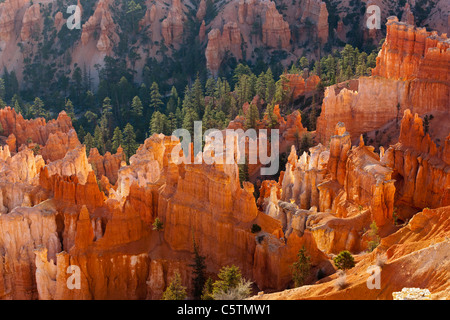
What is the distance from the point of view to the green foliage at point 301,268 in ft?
89.6

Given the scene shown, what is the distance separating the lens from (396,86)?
174 feet

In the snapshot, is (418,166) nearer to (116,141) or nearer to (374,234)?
(374,234)

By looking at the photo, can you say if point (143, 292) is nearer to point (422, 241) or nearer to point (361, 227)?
point (361, 227)

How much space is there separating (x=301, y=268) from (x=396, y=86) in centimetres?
3011

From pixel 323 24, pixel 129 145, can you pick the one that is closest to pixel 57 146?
pixel 129 145

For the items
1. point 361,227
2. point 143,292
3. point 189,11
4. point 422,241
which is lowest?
point 143,292

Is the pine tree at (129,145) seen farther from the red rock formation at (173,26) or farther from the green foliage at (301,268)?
the red rock formation at (173,26)

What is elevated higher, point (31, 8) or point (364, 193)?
point (31, 8)

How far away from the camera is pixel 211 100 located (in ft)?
274

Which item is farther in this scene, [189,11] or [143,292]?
[189,11]

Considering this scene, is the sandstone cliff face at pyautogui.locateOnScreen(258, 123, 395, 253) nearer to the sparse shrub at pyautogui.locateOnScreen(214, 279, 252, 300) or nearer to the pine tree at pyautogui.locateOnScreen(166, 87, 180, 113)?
the sparse shrub at pyautogui.locateOnScreen(214, 279, 252, 300)

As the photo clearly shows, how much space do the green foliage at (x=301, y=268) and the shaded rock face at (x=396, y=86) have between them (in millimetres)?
27002

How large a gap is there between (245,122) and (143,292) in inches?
1292

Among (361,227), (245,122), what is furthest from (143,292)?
(245,122)
